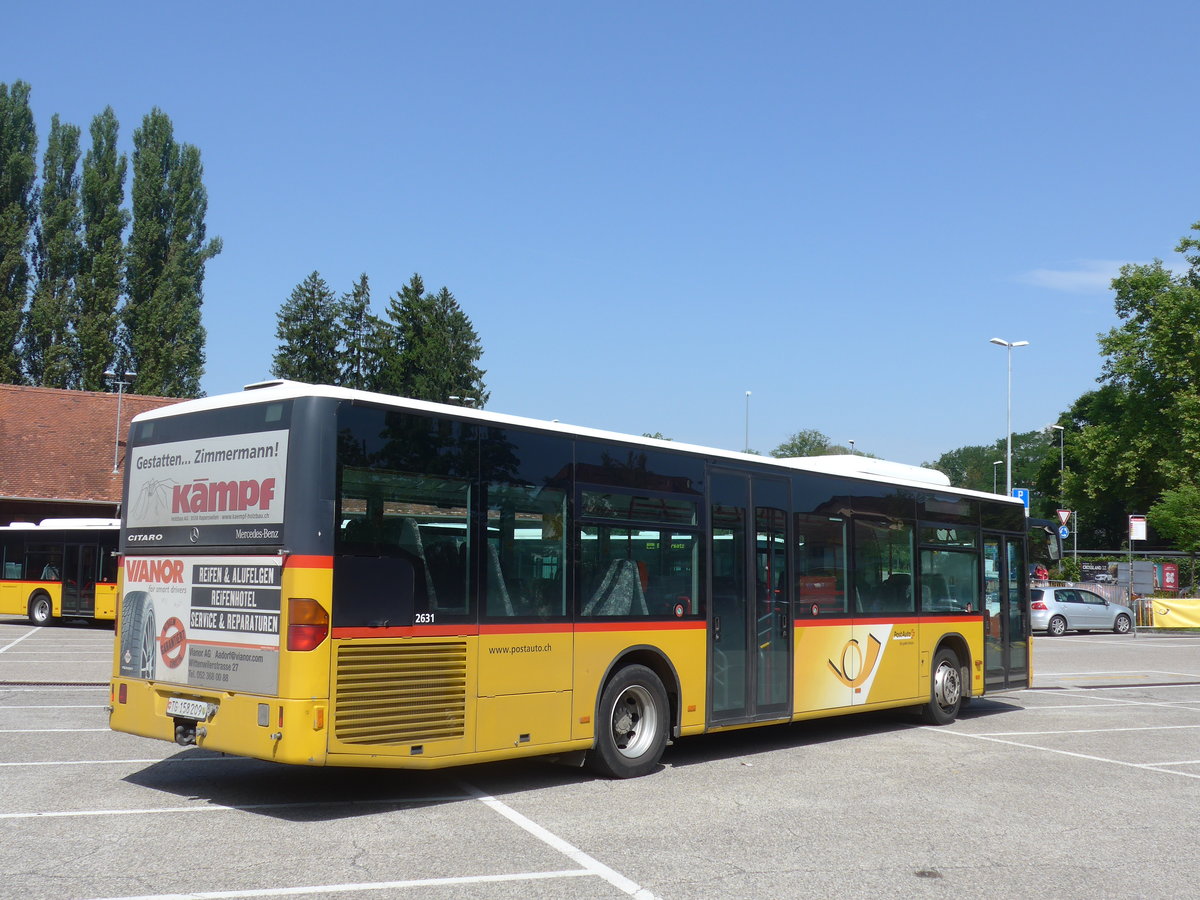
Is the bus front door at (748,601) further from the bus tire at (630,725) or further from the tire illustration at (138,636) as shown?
the tire illustration at (138,636)

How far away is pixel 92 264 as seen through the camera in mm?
58562

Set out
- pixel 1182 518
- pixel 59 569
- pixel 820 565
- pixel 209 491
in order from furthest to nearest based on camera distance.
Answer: pixel 1182 518, pixel 59 569, pixel 820 565, pixel 209 491

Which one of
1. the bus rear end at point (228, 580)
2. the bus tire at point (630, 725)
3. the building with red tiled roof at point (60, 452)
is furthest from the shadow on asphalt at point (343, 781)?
the building with red tiled roof at point (60, 452)

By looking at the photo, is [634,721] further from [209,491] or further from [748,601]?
[209,491]

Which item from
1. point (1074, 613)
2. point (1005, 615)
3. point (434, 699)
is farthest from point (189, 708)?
point (1074, 613)

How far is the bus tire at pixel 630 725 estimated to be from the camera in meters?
9.79

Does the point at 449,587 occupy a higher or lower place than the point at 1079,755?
higher

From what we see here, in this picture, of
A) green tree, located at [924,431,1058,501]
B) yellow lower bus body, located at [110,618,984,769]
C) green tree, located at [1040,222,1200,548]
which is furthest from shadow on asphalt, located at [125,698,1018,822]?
green tree, located at [924,431,1058,501]

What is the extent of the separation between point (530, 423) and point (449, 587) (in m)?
1.55

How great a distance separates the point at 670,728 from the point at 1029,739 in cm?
469

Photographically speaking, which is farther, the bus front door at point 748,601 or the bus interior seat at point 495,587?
the bus front door at point 748,601

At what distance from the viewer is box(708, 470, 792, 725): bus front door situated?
36.0 feet

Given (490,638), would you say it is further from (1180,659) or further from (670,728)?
(1180,659)

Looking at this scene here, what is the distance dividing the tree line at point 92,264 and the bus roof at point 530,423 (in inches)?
1986
